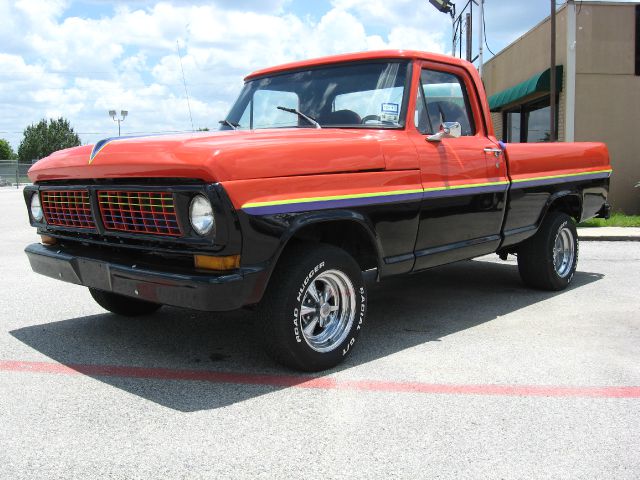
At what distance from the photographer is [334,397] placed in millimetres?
3609

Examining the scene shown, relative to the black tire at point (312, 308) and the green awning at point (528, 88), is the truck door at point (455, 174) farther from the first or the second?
the green awning at point (528, 88)

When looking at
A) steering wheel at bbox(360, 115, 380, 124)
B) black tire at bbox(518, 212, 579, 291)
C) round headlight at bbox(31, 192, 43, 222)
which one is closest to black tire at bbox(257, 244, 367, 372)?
steering wheel at bbox(360, 115, 380, 124)

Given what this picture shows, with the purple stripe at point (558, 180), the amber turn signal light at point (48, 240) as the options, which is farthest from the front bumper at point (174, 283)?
the purple stripe at point (558, 180)

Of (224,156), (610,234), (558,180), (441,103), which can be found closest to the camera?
(224,156)

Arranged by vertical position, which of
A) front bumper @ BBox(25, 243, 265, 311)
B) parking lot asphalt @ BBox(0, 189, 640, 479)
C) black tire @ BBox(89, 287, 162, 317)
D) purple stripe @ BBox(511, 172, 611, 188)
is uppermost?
purple stripe @ BBox(511, 172, 611, 188)

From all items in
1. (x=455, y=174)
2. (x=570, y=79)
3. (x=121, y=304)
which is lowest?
(x=121, y=304)

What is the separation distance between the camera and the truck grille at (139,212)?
3572mm

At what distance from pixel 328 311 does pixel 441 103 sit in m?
2.00

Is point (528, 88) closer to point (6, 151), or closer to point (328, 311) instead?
point (328, 311)

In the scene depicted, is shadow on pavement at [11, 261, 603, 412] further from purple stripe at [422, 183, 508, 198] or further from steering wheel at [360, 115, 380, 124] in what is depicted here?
steering wheel at [360, 115, 380, 124]

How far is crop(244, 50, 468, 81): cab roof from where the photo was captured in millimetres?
4742

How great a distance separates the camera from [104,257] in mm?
3992

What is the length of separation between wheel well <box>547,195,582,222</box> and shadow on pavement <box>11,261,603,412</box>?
0.79 metres

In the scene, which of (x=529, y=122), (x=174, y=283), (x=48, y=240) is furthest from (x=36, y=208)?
(x=529, y=122)
